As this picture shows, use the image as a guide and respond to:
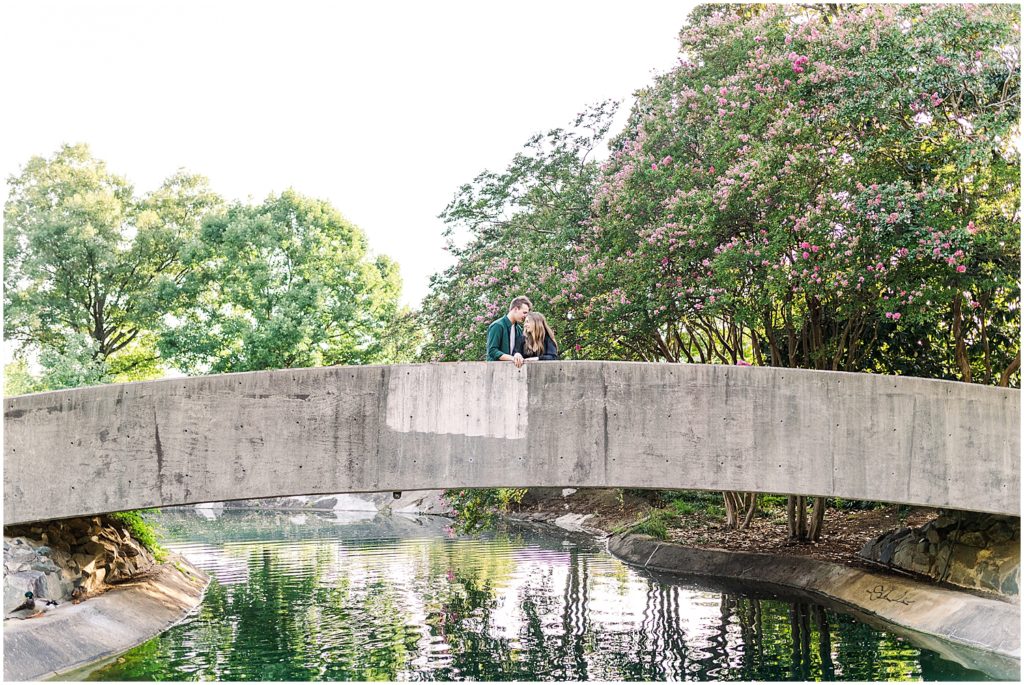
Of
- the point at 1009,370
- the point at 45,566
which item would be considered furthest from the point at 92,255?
the point at 1009,370

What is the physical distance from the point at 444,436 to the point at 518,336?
121 cm

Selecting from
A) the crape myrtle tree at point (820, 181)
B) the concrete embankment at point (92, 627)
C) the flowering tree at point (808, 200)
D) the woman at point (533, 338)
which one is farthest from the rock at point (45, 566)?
the crape myrtle tree at point (820, 181)

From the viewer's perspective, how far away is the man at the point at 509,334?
32.2ft

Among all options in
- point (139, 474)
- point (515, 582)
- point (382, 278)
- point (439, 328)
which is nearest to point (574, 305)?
point (439, 328)

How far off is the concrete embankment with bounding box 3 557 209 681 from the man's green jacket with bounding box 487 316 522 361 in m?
4.99

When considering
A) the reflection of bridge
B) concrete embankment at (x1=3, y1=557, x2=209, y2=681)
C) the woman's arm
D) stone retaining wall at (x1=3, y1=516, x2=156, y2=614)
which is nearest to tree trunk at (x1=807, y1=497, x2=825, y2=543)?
the reflection of bridge

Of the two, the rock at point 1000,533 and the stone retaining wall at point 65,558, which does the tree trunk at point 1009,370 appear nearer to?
the rock at point 1000,533

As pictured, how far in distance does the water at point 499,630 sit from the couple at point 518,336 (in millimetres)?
2980

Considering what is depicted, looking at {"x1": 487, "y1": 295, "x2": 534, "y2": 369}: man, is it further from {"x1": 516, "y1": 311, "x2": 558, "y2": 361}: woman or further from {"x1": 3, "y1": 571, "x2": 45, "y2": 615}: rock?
{"x1": 3, "y1": 571, "x2": 45, "y2": 615}: rock

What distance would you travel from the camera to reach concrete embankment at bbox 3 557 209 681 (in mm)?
9625

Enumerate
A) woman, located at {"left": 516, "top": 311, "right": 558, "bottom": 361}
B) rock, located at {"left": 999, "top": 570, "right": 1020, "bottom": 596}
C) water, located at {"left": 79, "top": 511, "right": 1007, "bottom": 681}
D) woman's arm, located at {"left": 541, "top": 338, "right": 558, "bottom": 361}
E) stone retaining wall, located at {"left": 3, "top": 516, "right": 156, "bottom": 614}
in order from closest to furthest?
water, located at {"left": 79, "top": 511, "right": 1007, "bottom": 681}
woman, located at {"left": 516, "top": 311, "right": 558, "bottom": 361}
woman's arm, located at {"left": 541, "top": 338, "right": 558, "bottom": 361}
stone retaining wall, located at {"left": 3, "top": 516, "right": 156, "bottom": 614}
rock, located at {"left": 999, "top": 570, "right": 1020, "bottom": 596}

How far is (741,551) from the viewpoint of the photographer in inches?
669

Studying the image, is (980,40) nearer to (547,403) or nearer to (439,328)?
(547,403)

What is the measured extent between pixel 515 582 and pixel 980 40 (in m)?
9.71
